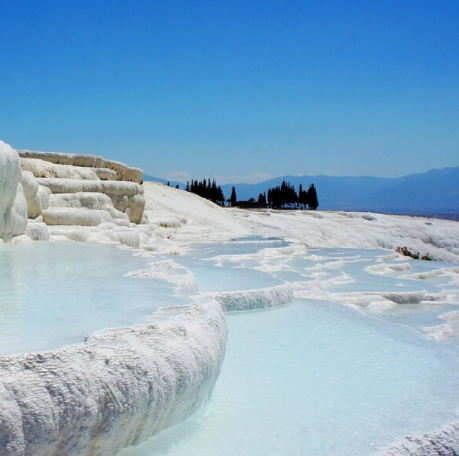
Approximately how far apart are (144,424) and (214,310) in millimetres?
848

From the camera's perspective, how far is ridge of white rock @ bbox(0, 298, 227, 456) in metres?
2.03

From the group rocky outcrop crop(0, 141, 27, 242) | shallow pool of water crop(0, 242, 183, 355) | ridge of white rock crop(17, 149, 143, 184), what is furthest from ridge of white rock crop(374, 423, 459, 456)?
ridge of white rock crop(17, 149, 143, 184)

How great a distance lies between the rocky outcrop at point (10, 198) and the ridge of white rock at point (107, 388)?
374cm

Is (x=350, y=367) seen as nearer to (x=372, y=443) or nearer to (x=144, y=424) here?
(x=372, y=443)

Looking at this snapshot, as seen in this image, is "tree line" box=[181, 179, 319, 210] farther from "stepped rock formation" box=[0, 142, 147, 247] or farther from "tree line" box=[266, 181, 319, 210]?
"stepped rock formation" box=[0, 142, 147, 247]

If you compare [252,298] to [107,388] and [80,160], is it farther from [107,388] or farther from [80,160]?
[80,160]

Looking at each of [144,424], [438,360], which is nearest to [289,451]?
[144,424]

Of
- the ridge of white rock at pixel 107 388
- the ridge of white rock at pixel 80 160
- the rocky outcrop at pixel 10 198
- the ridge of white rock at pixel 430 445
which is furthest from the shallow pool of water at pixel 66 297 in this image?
the ridge of white rock at pixel 80 160

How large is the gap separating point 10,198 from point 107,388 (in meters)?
4.47

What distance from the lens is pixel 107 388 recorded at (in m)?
2.26

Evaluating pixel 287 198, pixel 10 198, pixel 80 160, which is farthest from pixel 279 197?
pixel 10 198

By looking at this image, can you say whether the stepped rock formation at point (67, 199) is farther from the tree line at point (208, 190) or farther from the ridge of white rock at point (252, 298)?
the tree line at point (208, 190)

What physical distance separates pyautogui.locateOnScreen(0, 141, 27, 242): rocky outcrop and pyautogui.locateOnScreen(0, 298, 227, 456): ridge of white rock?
374cm

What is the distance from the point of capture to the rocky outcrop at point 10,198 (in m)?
5.93
